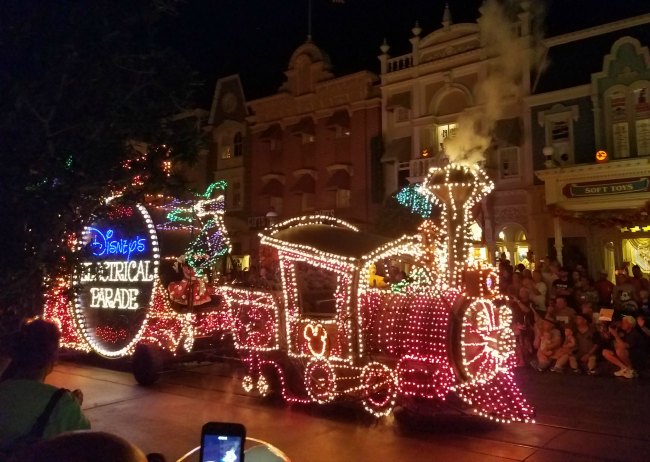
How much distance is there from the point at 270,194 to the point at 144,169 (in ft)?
78.2

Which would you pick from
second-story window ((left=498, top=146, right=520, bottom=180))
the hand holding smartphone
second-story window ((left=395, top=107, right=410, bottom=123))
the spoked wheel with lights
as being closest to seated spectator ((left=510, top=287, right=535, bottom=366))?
the spoked wheel with lights

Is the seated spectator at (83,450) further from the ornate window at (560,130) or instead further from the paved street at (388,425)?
the ornate window at (560,130)

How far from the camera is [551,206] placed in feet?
62.4

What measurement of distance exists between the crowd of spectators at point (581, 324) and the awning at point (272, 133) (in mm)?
17920

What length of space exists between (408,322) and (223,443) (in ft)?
15.8

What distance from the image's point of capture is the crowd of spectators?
415 inches

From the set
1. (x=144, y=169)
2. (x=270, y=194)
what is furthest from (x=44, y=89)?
(x=270, y=194)

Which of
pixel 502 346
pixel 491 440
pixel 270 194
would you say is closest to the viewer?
pixel 491 440

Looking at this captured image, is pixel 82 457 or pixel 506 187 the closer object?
pixel 82 457

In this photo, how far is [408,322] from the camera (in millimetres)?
7176

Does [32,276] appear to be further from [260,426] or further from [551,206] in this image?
[551,206]

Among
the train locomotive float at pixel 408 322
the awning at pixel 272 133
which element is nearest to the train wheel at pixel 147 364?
the train locomotive float at pixel 408 322

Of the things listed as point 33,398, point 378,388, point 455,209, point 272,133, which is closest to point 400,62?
point 272,133

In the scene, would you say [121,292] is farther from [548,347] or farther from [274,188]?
[274,188]
